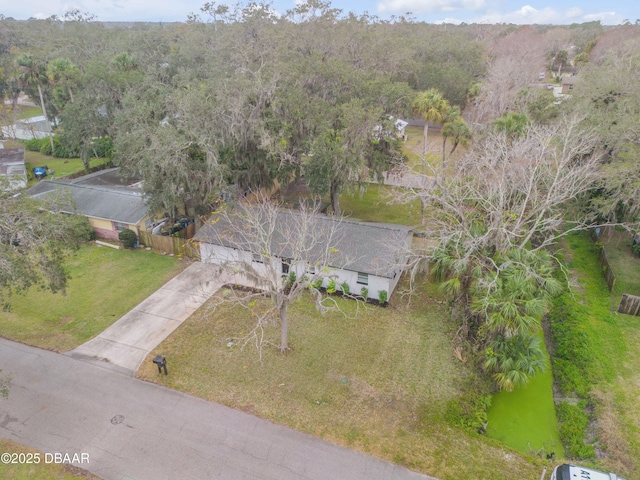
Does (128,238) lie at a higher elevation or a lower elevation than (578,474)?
higher

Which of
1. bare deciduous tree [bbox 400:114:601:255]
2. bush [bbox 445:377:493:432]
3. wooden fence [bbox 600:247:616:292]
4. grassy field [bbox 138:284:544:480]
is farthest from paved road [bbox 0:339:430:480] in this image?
wooden fence [bbox 600:247:616:292]

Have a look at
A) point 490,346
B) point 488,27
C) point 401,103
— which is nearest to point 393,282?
point 490,346

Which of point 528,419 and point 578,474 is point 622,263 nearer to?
point 528,419

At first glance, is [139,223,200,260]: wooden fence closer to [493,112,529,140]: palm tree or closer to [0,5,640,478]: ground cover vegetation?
[0,5,640,478]: ground cover vegetation

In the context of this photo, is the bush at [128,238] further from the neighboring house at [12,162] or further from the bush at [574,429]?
the bush at [574,429]

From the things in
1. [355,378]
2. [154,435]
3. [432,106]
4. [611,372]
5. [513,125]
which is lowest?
[154,435]

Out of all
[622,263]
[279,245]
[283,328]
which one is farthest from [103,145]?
[622,263]

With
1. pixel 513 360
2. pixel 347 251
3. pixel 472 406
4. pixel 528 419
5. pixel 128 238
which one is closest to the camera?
pixel 472 406

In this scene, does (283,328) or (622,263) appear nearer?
(283,328)
